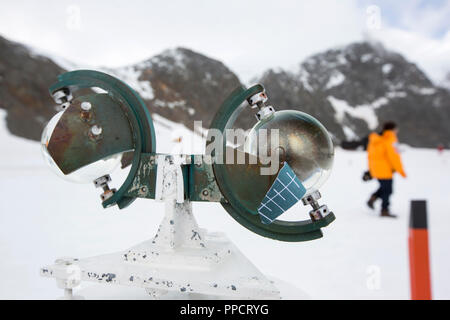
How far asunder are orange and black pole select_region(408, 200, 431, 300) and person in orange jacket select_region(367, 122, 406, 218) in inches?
117

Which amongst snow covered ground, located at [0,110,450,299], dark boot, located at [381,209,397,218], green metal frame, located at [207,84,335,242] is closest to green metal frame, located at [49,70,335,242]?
green metal frame, located at [207,84,335,242]

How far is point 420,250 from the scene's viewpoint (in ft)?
4.94

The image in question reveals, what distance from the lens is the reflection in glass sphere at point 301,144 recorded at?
109 centimetres

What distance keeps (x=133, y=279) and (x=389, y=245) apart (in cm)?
266

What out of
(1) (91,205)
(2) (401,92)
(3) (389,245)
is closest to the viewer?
(3) (389,245)

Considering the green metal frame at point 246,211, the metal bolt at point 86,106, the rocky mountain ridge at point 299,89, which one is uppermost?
the rocky mountain ridge at point 299,89

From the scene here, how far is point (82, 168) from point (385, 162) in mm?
4013

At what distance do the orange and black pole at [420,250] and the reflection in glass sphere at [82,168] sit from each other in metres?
1.15

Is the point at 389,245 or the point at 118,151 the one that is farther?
the point at 389,245

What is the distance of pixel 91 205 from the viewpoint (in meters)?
4.86

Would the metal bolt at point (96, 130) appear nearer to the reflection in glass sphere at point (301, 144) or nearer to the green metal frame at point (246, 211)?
the green metal frame at point (246, 211)

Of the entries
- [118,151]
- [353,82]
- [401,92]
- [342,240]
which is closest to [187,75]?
[342,240]

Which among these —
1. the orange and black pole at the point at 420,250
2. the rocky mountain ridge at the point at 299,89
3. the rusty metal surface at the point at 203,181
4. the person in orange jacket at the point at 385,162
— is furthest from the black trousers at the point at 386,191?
the rusty metal surface at the point at 203,181
